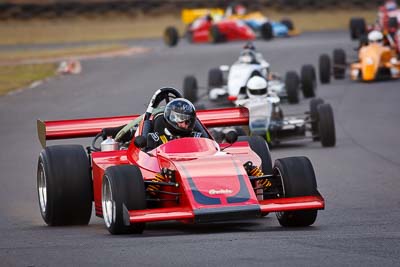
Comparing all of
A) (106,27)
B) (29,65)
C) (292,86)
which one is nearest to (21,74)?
(29,65)

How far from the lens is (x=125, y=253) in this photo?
9.55m

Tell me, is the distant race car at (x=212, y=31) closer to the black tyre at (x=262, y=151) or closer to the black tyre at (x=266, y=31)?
the black tyre at (x=266, y=31)

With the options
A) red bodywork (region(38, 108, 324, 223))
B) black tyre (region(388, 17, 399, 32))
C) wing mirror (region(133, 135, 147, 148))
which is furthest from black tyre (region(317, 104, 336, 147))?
black tyre (region(388, 17, 399, 32))

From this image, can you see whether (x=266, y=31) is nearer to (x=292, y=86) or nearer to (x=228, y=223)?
(x=292, y=86)

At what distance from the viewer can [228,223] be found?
11930 millimetres

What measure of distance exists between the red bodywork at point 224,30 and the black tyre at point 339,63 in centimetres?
1505

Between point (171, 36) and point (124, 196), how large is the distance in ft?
125

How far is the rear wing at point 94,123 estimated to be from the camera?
13.8 metres

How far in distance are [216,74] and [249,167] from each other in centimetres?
1686

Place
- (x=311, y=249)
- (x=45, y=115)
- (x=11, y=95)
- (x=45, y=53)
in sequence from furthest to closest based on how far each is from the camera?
(x=45, y=53) < (x=11, y=95) < (x=45, y=115) < (x=311, y=249)

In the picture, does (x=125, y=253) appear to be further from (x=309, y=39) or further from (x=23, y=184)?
(x=309, y=39)

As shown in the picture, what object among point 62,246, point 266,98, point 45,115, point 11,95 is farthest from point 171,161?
point 11,95

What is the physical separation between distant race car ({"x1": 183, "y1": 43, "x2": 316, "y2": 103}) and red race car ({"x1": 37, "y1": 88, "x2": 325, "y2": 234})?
11768 mm

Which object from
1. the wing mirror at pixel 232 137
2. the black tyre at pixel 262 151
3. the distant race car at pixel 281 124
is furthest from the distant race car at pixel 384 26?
the wing mirror at pixel 232 137
